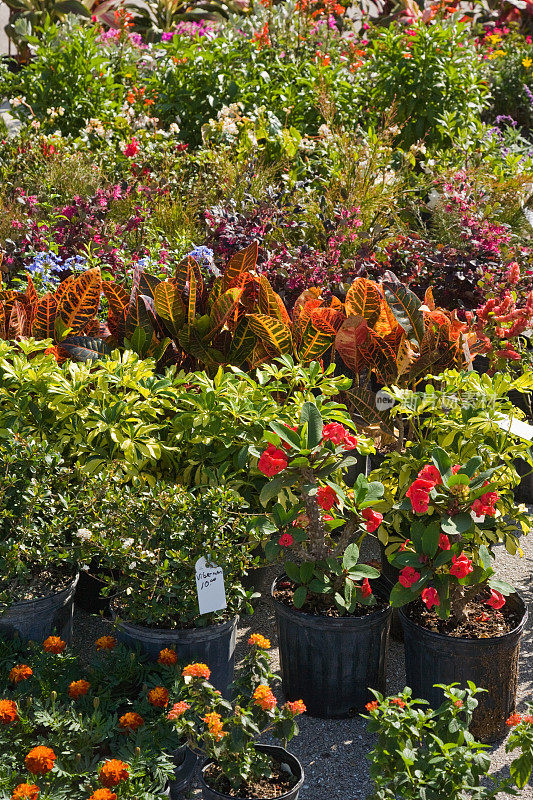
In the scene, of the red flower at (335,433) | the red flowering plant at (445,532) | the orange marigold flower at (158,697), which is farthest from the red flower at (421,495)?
the orange marigold flower at (158,697)

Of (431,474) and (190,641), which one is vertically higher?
(431,474)

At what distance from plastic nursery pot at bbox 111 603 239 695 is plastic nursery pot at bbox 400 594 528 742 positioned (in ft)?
2.02

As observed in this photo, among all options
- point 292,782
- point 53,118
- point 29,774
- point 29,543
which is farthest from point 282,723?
point 53,118

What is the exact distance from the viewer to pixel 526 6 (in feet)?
42.6

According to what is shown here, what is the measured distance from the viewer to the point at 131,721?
2.53 meters

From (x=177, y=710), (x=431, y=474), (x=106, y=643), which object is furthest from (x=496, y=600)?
(x=106, y=643)

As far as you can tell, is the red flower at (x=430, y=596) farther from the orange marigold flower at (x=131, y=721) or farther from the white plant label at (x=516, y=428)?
the orange marigold flower at (x=131, y=721)

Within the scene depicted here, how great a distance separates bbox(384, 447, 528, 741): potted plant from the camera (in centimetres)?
273

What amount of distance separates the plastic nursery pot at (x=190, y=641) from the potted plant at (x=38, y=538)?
0.78 feet

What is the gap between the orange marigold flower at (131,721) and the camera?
2.53 metres

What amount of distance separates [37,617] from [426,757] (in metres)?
1.37

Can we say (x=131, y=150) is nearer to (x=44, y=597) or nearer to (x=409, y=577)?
(x=44, y=597)

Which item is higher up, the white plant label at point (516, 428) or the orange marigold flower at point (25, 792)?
the white plant label at point (516, 428)

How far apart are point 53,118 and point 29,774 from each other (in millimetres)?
5980
